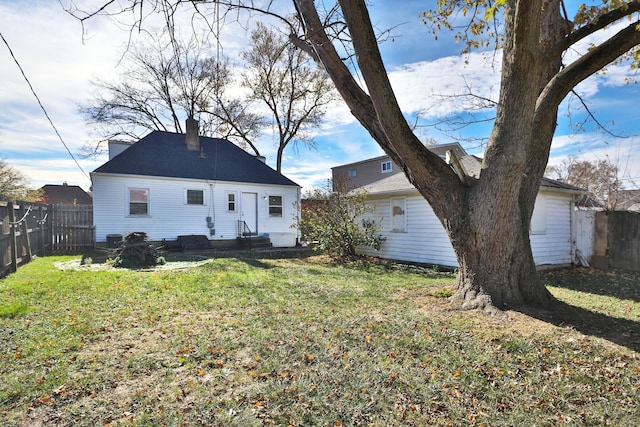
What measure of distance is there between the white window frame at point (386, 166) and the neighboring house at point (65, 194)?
30.8m

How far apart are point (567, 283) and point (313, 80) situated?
1995cm

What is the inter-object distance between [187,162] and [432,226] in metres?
11.7

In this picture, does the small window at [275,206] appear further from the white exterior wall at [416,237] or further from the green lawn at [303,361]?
the green lawn at [303,361]

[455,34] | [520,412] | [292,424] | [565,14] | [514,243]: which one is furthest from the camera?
[455,34]

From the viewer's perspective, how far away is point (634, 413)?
255 centimetres

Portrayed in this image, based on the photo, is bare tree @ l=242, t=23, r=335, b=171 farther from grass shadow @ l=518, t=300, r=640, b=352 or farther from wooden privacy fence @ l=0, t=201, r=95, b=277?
grass shadow @ l=518, t=300, r=640, b=352

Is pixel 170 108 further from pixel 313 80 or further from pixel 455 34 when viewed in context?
pixel 455 34

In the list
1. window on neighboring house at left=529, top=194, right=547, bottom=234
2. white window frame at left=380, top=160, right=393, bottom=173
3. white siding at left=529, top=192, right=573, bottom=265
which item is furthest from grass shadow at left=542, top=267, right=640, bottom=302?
white window frame at left=380, top=160, right=393, bottom=173

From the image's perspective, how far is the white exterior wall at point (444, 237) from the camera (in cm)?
1057

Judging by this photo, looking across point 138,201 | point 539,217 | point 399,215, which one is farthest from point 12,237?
point 539,217

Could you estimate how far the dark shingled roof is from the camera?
14.7 m

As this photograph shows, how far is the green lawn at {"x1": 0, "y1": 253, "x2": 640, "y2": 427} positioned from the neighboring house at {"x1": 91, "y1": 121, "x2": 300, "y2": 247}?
28.5ft

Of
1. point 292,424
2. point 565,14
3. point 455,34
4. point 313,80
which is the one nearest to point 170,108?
point 313,80

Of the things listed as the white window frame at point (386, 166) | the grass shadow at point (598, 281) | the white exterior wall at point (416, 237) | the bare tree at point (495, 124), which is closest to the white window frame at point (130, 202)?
the white exterior wall at point (416, 237)
